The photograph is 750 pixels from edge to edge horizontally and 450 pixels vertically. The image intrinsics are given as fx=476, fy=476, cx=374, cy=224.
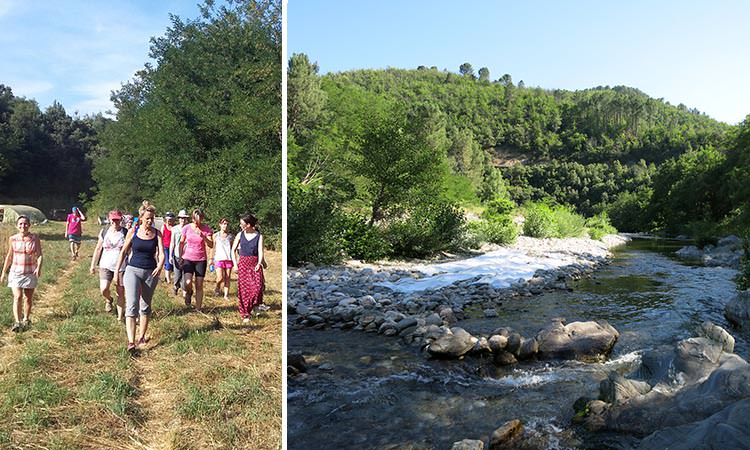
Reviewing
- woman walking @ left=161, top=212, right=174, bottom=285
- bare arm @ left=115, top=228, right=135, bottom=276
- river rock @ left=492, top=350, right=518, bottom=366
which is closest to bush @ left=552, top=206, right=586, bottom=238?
river rock @ left=492, top=350, right=518, bottom=366

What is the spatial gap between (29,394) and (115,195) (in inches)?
36.8

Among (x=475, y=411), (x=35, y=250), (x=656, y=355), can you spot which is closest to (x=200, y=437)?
(x=35, y=250)

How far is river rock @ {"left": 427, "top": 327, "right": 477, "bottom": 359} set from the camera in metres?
4.00

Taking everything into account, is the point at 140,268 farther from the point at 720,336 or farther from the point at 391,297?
the point at 720,336

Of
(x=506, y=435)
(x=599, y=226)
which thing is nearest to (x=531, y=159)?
(x=599, y=226)

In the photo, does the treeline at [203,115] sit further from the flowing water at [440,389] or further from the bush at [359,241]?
the bush at [359,241]

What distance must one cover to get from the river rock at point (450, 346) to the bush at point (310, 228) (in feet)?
12.5

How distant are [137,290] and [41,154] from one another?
76 cm

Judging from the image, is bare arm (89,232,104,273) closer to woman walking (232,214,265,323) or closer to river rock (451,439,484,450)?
woman walking (232,214,265,323)

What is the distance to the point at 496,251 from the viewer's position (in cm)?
1157

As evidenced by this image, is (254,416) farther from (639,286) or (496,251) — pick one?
(496,251)

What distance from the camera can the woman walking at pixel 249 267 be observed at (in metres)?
2.69

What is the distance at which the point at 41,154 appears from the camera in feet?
7.16

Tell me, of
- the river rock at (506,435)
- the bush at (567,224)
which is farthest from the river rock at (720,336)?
the bush at (567,224)
